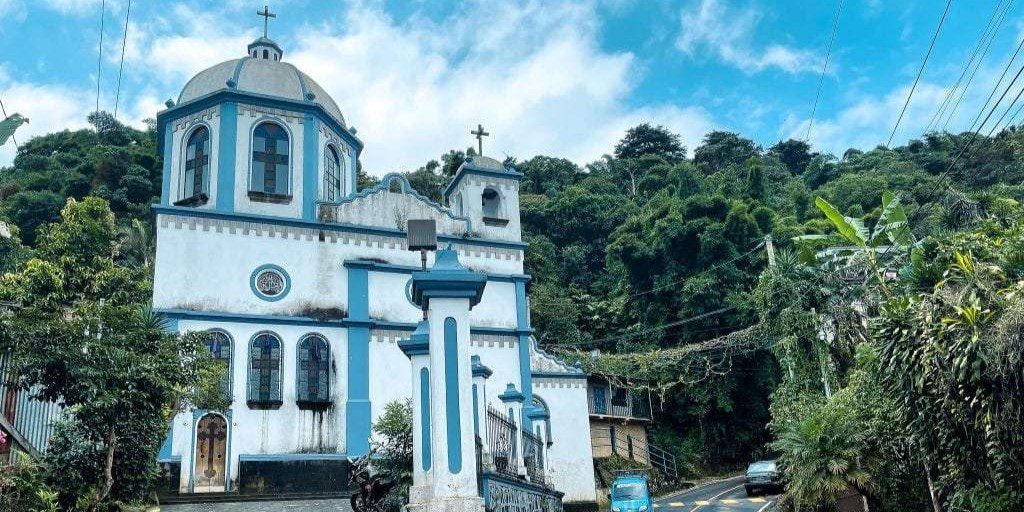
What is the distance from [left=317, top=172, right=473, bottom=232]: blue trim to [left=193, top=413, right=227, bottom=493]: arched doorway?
18.5 ft

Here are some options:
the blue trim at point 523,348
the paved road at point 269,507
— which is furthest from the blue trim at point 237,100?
the paved road at point 269,507

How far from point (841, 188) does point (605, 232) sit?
12338 mm

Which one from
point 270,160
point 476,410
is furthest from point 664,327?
point 476,410

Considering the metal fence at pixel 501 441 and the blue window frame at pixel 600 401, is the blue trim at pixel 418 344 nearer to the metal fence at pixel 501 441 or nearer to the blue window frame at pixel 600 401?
the metal fence at pixel 501 441

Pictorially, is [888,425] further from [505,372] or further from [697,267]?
[697,267]

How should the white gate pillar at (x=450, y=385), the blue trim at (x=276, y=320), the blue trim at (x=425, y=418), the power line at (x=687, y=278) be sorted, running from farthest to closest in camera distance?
the power line at (x=687, y=278)
the blue trim at (x=276, y=320)
the blue trim at (x=425, y=418)
the white gate pillar at (x=450, y=385)

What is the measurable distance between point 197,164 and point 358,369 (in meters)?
6.30

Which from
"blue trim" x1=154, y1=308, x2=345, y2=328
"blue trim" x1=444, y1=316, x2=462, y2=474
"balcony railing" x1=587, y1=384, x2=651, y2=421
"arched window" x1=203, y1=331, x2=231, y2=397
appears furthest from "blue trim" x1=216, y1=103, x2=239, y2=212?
"balcony railing" x1=587, y1=384, x2=651, y2=421

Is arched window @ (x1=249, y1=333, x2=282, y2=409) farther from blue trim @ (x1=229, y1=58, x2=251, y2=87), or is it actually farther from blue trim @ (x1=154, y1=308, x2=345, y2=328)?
blue trim @ (x1=229, y1=58, x2=251, y2=87)

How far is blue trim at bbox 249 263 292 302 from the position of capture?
18172mm

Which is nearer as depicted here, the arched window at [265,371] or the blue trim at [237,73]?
the arched window at [265,371]

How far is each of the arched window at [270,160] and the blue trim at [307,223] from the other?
2.52 feet

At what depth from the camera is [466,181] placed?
71.1ft

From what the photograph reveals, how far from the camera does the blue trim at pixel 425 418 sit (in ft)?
23.5
